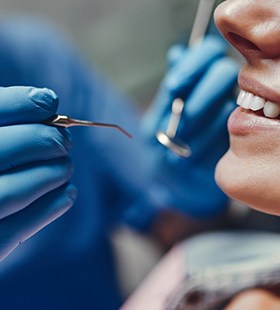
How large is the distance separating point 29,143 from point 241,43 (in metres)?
0.29

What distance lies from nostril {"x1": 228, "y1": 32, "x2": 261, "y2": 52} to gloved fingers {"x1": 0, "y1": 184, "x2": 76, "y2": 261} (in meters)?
0.29

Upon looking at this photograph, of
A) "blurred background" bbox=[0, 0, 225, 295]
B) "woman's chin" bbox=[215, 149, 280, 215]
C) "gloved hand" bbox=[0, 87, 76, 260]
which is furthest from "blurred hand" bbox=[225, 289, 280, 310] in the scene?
"blurred background" bbox=[0, 0, 225, 295]

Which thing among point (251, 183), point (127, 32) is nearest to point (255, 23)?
point (251, 183)

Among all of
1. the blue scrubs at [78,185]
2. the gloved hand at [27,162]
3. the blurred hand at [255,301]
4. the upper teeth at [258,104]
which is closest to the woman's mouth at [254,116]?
the upper teeth at [258,104]

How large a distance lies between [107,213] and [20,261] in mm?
304

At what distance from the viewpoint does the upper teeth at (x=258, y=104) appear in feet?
2.26

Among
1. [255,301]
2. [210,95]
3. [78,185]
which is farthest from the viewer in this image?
[78,185]

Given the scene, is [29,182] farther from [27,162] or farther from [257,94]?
[257,94]

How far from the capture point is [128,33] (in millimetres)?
2027

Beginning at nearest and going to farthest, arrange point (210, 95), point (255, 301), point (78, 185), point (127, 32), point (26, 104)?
point (26, 104), point (255, 301), point (210, 95), point (78, 185), point (127, 32)

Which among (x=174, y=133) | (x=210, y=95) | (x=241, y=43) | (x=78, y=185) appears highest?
(x=241, y=43)

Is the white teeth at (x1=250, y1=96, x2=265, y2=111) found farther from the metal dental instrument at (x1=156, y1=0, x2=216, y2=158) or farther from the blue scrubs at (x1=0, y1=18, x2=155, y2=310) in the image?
the blue scrubs at (x1=0, y1=18, x2=155, y2=310)

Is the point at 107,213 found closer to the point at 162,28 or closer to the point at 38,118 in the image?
the point at 38,118

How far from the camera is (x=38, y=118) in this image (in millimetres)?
678
